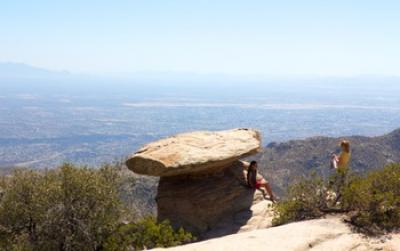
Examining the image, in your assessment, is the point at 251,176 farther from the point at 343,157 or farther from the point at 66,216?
the point at 66,216

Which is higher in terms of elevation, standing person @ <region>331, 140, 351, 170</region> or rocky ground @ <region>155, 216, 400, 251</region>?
standing person @ <region>331, 140, 351, 170</region>

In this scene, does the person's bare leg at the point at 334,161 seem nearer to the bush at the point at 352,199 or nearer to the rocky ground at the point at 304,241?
the bush at the point at 352,199

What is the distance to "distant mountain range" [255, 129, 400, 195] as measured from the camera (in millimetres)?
152575

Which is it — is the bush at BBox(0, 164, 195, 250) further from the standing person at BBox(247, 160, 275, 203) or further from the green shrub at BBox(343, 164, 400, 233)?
the green shrub at BBox(343, 164, 400, 233)

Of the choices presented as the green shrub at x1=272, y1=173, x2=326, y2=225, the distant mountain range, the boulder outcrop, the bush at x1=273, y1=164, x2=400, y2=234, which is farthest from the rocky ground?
the distant mountain range

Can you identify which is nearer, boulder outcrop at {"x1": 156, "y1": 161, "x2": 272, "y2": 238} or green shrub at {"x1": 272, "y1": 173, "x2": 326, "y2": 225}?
green shrub at {"x1": 272, "y1": 173, "x2": 326, "y2": 225}

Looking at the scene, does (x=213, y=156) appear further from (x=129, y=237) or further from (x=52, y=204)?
(x=52, y=204)

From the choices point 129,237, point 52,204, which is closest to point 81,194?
A: point 52,204

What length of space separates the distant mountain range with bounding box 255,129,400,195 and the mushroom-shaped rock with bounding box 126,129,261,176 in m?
106

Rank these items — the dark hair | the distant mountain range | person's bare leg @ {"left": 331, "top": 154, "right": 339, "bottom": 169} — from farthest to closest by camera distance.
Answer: the distant mountain range < the dark hair < person's bare leg @ {"left": 331, "top": 154, "right": 339, "bottom": 169}

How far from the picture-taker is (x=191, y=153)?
31375 millimetres

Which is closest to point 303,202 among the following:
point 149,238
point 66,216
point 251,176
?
point 149,238

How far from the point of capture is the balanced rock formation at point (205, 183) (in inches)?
1216

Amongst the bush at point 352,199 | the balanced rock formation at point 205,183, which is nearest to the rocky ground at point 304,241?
the bush at point 352,199
